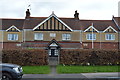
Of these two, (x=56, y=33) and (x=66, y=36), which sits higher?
(x=56, y=33)

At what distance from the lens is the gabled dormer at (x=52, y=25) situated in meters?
37.4

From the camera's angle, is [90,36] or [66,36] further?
[90,36]

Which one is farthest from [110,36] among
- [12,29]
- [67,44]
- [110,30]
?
[12,29]

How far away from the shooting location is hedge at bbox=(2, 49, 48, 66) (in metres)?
20.3

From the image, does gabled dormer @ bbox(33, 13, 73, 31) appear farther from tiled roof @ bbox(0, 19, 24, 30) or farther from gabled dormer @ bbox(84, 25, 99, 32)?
tiled roof @ bbox(0, 19, 24, 30)

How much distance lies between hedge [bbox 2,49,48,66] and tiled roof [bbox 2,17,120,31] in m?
18.9

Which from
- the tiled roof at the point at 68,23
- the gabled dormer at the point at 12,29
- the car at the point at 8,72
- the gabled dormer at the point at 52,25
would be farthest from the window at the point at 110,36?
the car at the point at 8,72

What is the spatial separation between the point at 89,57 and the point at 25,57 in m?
6.50

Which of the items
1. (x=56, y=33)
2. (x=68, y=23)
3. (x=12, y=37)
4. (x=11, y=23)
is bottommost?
(x=12, y=37)

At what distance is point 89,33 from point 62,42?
6.27m

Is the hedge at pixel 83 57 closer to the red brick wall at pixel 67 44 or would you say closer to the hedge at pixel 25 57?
the hedge at pixel 25 57

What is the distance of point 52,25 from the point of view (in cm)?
3788

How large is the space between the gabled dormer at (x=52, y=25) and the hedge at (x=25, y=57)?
56.2 feet

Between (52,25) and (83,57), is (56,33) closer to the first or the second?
(52,25)
